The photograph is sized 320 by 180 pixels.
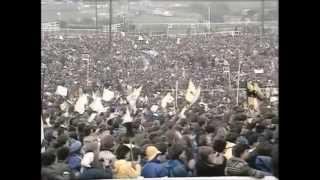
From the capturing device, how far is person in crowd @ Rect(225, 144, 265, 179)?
182 cm

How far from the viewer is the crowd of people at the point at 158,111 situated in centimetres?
180

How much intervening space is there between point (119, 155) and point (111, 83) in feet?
0.86

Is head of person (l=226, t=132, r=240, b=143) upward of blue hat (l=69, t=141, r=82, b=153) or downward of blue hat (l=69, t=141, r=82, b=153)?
upward

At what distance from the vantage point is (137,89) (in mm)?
1831

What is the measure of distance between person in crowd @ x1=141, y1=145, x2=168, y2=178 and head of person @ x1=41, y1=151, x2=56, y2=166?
323mm

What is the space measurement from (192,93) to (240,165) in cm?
32

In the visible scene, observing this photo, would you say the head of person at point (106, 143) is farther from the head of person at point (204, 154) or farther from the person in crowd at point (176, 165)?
the head of person at point (204, 154)

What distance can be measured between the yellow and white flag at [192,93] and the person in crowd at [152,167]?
8.8 inches

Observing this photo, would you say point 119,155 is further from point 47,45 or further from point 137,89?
point 47,45

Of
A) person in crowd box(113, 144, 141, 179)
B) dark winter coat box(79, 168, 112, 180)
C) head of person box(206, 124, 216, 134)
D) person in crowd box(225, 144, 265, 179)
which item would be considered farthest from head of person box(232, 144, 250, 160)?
dark winter coat box(79, 168, 112, 180)

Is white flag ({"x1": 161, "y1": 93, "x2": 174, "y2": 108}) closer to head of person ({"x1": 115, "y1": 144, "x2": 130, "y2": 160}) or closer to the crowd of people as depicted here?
the crowd of people

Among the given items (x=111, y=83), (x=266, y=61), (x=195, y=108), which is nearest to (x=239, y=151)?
(x=195, y=108)
